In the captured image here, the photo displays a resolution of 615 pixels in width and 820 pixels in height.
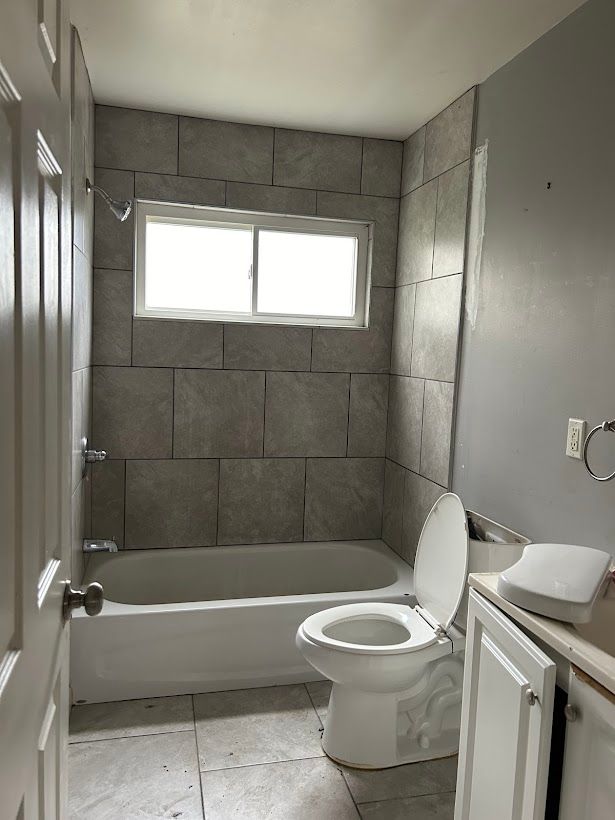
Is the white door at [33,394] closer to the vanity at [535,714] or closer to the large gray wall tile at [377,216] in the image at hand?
the vanity at [535,714]

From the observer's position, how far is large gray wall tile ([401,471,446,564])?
288 cm

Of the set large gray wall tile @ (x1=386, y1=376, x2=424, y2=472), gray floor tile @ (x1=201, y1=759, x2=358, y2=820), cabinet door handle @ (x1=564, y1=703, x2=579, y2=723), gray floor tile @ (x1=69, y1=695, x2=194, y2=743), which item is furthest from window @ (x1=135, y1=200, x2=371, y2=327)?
cabinet door handle @ (x1=564, y1=703, x2=579, y2=723)

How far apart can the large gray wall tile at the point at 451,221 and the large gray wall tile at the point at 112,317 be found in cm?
145

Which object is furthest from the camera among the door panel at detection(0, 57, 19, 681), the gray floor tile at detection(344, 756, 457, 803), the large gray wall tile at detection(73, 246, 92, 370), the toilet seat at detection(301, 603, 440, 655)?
the large gray wall tile at detection(73, 246, 92, 370)

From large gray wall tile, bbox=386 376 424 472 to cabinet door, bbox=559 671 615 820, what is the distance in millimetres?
1824

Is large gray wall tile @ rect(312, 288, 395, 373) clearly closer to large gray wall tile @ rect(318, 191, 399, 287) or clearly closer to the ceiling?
large gray wall tile @ rect(318, 191, 399, 287)

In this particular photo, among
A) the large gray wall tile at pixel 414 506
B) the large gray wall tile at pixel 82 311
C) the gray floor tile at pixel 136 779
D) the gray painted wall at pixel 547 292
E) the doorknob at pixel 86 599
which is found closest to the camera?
the doorknob at pixel 86 599

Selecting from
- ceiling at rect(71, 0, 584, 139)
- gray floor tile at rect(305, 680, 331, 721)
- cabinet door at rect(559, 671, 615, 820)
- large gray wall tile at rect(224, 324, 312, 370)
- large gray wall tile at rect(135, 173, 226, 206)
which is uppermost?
ceiling at rect(71, 0, 584, 139)

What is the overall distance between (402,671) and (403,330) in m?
1.68

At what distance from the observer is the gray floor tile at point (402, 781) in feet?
6.75

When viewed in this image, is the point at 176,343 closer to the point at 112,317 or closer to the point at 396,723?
the point at 112,317

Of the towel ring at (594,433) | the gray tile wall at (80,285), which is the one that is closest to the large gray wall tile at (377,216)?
the gray tile wall at (80,285)

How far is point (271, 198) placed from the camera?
3.12 m

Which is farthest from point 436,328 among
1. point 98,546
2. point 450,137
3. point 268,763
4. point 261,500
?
point 268,763
